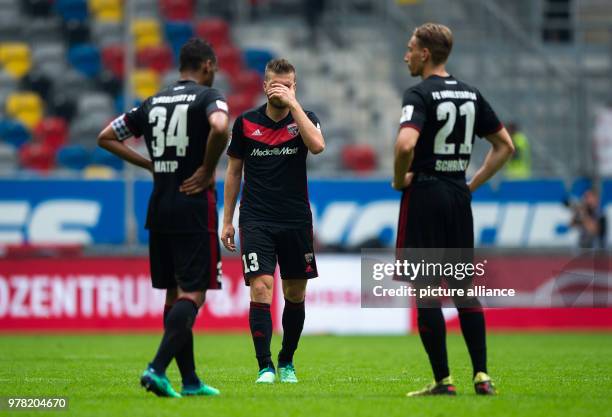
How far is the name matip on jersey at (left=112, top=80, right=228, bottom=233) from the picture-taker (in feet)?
25.6

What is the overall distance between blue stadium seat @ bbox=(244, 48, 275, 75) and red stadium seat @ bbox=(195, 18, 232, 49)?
589mm

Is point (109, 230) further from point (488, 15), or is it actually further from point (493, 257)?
point (488, 15)

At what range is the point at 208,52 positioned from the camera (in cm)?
803

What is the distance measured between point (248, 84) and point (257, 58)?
3.19 ft

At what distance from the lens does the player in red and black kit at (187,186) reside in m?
7.72

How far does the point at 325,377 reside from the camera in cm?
958

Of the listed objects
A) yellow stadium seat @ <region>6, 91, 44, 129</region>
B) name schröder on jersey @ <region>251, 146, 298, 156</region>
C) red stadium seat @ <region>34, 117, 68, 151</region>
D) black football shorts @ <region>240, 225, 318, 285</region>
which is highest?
yellow stadium seat @ <region>6, 91, 44, 129</region>

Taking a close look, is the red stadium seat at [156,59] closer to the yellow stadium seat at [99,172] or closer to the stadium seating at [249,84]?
the stadium seating at [249,84]

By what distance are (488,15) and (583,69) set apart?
210 centimetres

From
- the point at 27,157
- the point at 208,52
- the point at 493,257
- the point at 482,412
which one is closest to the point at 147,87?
the point at 27,157

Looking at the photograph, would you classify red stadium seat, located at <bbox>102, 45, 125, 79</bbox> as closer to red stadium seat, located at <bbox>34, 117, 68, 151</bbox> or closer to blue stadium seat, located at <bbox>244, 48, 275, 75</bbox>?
red stadium seat, located at <bbox>34, 117, 68, 151</bbox>

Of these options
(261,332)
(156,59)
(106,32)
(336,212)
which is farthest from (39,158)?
(261,332)

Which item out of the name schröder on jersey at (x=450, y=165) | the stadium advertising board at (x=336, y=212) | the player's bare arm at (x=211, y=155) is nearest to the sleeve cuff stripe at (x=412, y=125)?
the name schröder on jersey at (x=450, y=165)

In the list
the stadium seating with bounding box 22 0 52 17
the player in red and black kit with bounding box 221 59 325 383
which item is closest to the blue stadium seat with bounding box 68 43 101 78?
the stadium seating with bounding box 22 0 52 17
